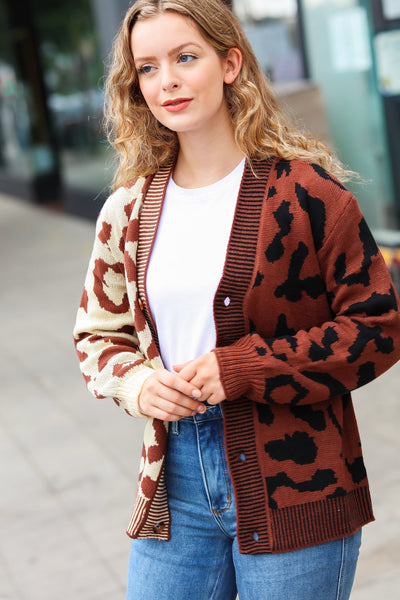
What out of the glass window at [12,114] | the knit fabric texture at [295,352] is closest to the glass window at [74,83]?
the glass window at [12,114]

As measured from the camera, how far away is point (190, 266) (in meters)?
1.83

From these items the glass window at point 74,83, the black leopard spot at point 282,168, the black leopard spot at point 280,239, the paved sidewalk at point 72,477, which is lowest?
the paved sidewalk at point 72,477

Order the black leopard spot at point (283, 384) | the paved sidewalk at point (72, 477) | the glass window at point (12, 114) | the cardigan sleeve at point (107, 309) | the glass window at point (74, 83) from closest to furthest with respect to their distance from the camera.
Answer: the black leopard spot at point (283, 384) < the cardigan sleeve at point (107, 309) < the paved sidewalk at point (72, 477) < the glass window at point (74, 83) < the glass window at point (12, 114)

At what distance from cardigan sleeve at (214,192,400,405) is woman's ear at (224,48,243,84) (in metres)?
0.41

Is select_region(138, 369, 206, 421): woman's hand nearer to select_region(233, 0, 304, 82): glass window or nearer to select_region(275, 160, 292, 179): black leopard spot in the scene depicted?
select_region(275, 160, 292, 179): black leopard spot

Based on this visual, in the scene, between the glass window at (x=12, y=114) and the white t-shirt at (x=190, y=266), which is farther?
the glass window at (x=12, y=114)

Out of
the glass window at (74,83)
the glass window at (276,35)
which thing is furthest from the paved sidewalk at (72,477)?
the glass window at (74,83)

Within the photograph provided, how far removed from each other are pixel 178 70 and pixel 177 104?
0.07 metres

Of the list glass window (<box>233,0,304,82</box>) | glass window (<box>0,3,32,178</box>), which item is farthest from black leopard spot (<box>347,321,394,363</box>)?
glass window (<box>0,3,32,178</box>)

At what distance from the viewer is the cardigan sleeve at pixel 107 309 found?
1969mm

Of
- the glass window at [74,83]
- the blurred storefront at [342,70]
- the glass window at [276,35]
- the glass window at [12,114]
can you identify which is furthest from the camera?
the glass window at [12,114]

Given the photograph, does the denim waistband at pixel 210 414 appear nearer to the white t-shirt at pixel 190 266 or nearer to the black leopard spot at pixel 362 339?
the white t-shirt at pixel 190 266

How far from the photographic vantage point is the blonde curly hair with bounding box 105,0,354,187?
5.92 feet

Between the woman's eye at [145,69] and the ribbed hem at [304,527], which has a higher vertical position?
the woman's eye at [145,69]
